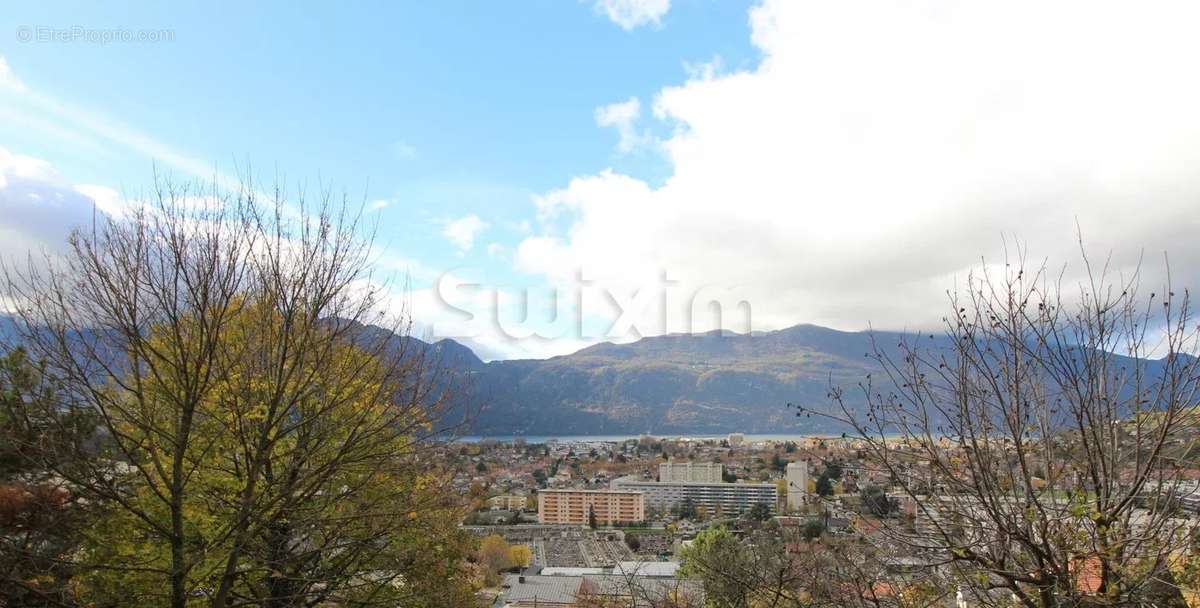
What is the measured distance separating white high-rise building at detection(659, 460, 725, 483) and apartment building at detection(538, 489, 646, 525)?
10.3 m

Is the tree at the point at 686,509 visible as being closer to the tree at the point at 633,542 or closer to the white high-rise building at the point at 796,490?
the tree at the point at 633,542

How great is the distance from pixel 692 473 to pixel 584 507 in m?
16.3

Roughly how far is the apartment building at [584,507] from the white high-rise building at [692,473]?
1026cm

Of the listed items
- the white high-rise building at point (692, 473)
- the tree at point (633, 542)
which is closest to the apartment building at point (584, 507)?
the tree at point (633, 542)

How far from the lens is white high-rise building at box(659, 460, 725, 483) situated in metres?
65.7

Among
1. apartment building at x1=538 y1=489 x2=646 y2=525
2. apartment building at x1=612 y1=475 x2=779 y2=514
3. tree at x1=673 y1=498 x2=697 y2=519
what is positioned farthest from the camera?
apartment building at x1=538 y1=489 x2=646 y2=525

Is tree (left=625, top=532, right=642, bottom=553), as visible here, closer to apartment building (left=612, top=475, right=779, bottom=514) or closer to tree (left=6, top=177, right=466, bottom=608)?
apartment building (left=612, top=475, right=779, bottom=514)

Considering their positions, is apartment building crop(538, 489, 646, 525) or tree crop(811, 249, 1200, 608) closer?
tree crop(811, 249, 1200, 608)

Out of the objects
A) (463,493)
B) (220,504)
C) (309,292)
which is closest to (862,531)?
(309,292)

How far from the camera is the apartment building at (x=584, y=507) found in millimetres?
55625

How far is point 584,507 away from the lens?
183 ft

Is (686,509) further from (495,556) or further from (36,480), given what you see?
(36,480)

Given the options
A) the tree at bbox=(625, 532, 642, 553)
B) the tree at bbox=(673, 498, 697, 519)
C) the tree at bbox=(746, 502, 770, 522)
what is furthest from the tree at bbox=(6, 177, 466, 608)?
the tree at bbox=(673, 498, 697, 519)

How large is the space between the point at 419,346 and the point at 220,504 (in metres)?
2.90
